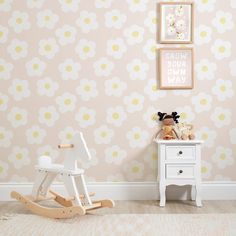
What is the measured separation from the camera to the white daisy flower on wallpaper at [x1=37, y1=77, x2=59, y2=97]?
413cm

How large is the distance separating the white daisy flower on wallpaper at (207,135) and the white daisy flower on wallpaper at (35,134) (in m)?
1.45

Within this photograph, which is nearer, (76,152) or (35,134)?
(76,152)

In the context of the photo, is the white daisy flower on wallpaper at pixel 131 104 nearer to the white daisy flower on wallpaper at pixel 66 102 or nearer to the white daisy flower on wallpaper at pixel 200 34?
the white daisy flower on wallpaper at pixel 66 102

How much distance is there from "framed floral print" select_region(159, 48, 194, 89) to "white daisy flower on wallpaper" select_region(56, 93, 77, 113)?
857mm

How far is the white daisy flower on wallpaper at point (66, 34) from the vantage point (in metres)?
4.14

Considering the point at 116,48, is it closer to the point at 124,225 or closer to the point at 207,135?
the point at 207,135

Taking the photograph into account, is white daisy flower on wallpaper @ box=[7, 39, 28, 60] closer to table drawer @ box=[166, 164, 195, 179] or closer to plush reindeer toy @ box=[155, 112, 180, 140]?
plush reindeer toy @ box=[155, 112, 180, 140]

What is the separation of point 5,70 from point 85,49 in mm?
781

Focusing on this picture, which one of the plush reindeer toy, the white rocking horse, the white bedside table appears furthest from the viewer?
the plush reindeer toy

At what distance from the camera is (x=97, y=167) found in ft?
13.6

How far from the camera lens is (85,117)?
414 cm

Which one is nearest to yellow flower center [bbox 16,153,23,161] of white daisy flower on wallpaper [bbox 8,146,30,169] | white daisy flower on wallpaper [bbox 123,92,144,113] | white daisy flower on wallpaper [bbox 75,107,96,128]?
white daisy flower on wallpaper [bbox 8,146,30,169]

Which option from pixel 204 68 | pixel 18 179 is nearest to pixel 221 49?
pixel 204 68

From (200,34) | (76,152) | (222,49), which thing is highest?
(200,34)
